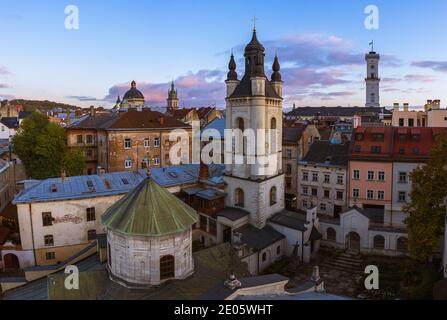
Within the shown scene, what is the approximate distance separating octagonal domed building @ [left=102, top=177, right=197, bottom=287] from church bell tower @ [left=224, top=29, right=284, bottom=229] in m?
15.1

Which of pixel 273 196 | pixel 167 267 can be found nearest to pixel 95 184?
pixel 167 267

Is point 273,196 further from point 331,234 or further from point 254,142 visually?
point 331,234

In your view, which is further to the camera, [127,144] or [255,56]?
[127,144]

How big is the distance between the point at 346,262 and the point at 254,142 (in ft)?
45.9

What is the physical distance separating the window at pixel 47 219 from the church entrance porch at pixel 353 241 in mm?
27523

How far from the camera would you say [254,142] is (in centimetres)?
3466

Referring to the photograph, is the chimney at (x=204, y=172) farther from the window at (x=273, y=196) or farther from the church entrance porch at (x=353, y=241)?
the church entrance porch at (x=353, y=241)

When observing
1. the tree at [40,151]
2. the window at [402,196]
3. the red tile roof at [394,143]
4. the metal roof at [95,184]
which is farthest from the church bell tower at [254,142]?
the tree at [40,151]

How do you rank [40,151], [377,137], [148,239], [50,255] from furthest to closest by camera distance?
[40,151]
[377,137]
[50,255]
[148,239]

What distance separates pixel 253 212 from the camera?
3488cm

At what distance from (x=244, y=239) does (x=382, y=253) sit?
1353 cm

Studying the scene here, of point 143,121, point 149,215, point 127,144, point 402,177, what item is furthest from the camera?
point 143,121

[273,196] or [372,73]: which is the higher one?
[372,73]
